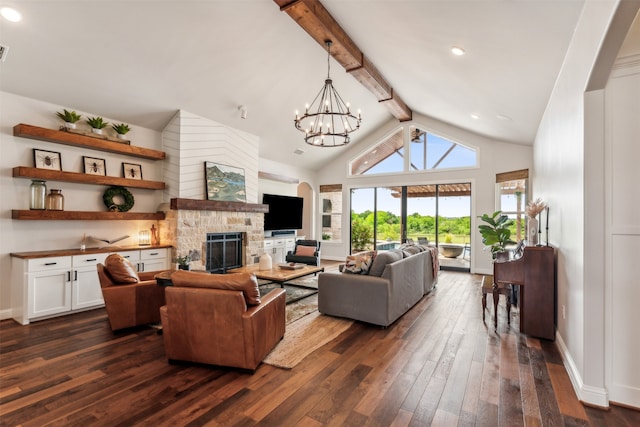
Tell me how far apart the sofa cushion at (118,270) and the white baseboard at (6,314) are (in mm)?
1642

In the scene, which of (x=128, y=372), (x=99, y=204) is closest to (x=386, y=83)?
(x=99, y=204)

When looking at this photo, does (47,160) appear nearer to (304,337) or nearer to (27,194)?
(27,194)

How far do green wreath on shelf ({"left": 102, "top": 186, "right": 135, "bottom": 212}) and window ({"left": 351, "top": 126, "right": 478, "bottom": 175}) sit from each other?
5981 millimetres

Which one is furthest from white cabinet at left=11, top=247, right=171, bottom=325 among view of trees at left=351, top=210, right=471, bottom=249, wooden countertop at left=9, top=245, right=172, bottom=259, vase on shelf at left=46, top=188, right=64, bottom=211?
view of trees at left=351, top=210, right=471, bottom=249

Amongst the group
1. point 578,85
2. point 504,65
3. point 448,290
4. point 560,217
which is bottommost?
point 448,290

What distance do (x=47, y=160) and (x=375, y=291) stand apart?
4720 millimetres

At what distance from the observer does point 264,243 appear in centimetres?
736

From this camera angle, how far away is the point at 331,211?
9594mm

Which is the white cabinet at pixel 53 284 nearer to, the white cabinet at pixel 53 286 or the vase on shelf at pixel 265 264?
the white cabinet at pixel 53 286

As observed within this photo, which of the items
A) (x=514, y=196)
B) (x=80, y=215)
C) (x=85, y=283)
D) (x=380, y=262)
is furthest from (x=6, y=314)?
(x=514, y=196)

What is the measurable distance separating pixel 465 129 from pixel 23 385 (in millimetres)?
8347

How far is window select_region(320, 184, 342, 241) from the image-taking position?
31.0 feet

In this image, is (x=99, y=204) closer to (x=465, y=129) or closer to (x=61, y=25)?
(x=61, y=25)

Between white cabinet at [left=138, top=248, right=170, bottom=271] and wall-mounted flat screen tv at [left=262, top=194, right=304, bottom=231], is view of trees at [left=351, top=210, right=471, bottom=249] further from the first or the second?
white cabinet at [left=138, top=248, right=170, bottom=271]
